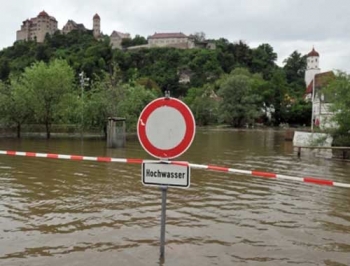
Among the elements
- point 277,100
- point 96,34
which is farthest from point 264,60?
point 96,34

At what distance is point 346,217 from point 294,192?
2.77 m

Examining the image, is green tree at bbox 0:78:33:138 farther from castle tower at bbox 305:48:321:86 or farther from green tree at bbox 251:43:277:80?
green tree at bbox 251:43:277:80

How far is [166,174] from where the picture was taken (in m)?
4.69

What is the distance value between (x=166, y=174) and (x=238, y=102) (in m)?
78.4

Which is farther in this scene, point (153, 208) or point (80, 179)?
point (80, 179)

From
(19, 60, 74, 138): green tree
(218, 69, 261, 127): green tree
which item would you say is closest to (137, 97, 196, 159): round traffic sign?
(19, 60, 74, 138): green tree

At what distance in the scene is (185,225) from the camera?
7273 millimetres

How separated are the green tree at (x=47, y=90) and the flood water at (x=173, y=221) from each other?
24.7 m

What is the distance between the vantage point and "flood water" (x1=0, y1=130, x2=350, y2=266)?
5.63 meters

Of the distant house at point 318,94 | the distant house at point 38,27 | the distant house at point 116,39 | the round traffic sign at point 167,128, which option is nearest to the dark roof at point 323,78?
the distant house at point 318,94

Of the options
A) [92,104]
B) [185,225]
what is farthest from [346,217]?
[92,104]

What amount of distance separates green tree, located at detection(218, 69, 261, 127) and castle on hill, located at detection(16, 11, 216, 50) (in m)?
90.0

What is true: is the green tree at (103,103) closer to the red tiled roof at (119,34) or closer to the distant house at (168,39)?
the distant house at (168,39)

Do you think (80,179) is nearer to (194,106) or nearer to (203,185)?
(203,185)
